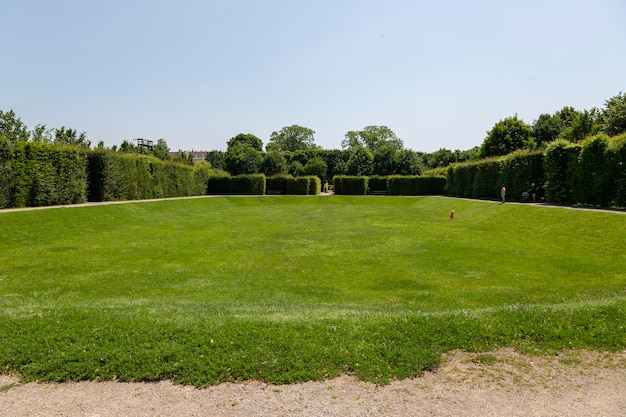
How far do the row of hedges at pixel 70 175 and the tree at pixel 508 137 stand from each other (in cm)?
5128

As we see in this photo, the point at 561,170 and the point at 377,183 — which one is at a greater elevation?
the point at 561,170

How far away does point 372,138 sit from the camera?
4678 inches

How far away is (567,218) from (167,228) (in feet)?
66.8

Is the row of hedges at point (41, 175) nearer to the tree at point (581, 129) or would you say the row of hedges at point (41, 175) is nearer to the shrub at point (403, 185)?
the shrub at point (403, 185)

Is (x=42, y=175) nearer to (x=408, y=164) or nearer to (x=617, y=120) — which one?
(x=617, y=120)

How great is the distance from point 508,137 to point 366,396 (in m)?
65.5

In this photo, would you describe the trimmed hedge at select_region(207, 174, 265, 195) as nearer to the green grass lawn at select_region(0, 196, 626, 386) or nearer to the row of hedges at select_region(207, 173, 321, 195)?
the row of hedges at select_region(207, 173, 321, 195)

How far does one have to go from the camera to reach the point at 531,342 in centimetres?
540

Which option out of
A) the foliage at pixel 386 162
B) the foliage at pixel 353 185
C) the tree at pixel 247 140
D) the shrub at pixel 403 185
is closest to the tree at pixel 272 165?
the foliage at pixel 386 162

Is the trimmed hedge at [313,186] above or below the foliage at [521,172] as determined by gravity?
below

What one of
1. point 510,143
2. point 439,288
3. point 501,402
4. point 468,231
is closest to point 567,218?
point 468,231

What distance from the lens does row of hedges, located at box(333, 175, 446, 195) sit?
50250mm

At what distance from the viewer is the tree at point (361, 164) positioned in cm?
6975

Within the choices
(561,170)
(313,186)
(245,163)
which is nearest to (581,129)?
(561,170)
